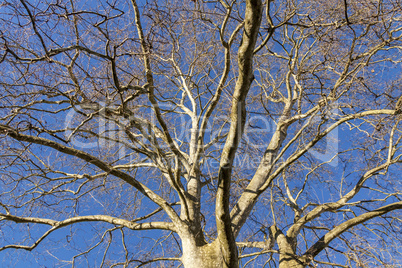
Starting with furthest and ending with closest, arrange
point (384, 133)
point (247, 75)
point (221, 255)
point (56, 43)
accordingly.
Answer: point (384, 133)
point (221, 255)
point (56, 43)
point (247, 75)

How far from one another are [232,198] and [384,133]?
2.40m

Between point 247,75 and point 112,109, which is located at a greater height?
point 112,109

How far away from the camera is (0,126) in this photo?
9.67 feet

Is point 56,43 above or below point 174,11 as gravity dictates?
below

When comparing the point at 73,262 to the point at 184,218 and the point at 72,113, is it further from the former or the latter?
the point at 72,113

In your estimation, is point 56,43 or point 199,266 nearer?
point 56,43

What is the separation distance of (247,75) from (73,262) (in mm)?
3906

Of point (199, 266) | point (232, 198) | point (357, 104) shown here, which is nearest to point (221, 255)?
point (199, 266)

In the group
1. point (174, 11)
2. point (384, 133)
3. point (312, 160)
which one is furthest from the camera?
point (312, 160)

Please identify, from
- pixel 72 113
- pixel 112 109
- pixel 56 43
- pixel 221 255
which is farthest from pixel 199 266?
pixel 56 43

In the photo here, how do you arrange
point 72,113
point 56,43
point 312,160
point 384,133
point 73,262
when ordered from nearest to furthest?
point 56,43 < point 72,113 < point 384,133 < point 73,262 < point 312,160

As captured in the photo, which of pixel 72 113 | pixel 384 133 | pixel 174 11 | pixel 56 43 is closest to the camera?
pixel 56 43

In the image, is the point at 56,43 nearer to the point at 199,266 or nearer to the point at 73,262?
the point at 199,266

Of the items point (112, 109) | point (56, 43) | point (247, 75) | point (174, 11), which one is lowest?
point (247, 75)
